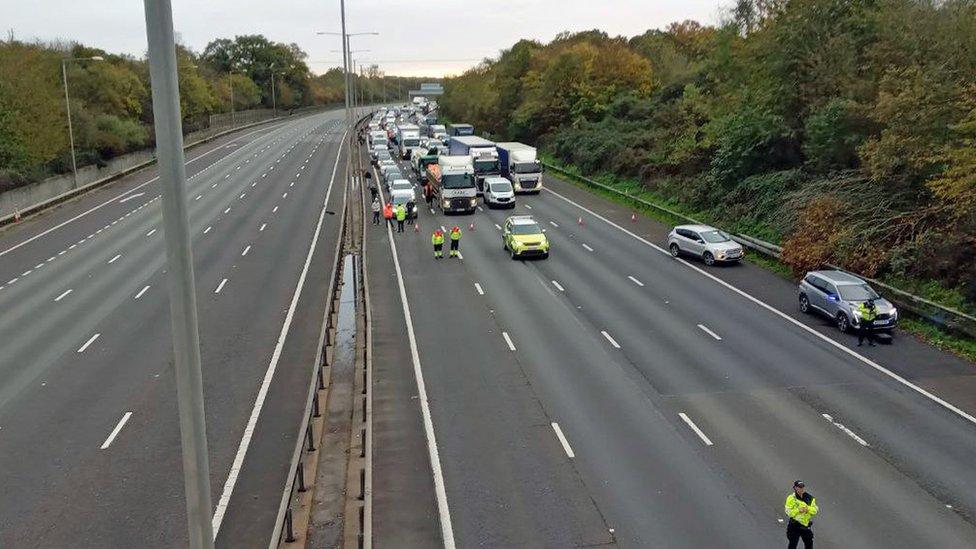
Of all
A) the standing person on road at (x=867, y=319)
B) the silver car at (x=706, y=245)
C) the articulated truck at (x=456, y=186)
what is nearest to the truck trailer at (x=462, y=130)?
the articulated truck at (x=456, y=186)

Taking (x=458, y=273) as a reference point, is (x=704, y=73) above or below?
above

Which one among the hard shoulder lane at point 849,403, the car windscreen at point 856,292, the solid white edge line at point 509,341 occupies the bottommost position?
the hard shoulder lane at point 849,403

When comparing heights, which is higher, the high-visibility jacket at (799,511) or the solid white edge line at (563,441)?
the high-visibility jacket at (799,511)

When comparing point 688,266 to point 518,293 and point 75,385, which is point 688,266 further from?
point 75,385

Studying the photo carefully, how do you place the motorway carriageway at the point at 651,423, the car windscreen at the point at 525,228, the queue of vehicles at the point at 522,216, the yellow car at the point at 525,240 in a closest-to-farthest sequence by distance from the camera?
1. the motorway carriageway at the point at 651,423
2. the queue of vehicles at the point at 522,216
3. the yellow car at the point at 525,240
4. the car windscreen at the point at 525,228

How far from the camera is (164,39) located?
6539mm

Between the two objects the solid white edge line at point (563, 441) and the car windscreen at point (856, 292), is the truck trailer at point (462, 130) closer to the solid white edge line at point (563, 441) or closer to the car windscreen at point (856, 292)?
the car windscreen at point (856, 292)

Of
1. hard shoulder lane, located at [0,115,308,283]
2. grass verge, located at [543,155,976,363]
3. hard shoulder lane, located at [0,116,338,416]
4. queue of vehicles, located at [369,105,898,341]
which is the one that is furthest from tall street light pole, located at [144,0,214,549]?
hard shoulder lane, located at [0,115,308,283]

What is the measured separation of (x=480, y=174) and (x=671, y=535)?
45483mm

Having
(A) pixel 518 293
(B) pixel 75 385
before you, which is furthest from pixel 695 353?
(B) pixel 75 385

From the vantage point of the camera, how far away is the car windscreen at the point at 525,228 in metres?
35.8

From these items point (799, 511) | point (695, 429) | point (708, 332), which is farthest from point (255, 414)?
point (708, 332)

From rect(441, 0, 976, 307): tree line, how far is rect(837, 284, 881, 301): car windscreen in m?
2.73

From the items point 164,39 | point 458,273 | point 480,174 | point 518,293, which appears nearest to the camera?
point 164,39
